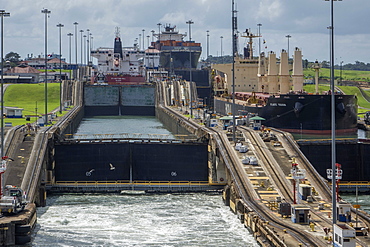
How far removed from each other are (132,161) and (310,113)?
1301 inches

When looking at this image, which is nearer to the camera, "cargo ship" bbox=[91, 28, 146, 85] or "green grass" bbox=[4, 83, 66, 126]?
"green grass" bbox=[4, 83, 66, 126]

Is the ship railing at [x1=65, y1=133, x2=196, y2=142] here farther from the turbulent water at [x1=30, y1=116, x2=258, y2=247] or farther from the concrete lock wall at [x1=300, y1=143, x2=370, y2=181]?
the concrete lock wall at [x1=300, y1=143, x2=370, y2=181]

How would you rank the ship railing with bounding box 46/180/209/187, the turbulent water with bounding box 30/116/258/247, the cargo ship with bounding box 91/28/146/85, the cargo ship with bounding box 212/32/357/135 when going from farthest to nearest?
the cargo ship with bounding box 91/28/146/85 → the cargo ship with bounding box 212/32/357/135 → the ship railing with bounding box 46/180/209/187 → the turbulent water with bounding box 30/116/258/247

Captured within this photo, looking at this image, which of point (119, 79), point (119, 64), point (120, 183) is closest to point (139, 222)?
point (120, 183)

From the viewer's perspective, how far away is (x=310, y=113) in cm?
9919

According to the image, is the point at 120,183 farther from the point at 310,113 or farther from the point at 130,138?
the point at 310,113

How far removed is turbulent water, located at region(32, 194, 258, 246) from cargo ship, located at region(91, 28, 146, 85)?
4370 inches

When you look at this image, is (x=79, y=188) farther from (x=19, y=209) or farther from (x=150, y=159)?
(x=19, y=209)

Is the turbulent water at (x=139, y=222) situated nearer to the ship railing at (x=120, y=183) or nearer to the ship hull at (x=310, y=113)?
the ship railing at (x=120, y=183)

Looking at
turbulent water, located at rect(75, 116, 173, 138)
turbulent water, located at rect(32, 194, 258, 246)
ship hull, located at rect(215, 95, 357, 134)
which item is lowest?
turbulent water, located at rect(32, 194, 258, 246)

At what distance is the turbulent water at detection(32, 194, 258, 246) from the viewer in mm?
48625

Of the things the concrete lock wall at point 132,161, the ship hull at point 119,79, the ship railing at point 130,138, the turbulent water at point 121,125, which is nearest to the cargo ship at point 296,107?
the turbulent water at point 121,125

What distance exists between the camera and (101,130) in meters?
119

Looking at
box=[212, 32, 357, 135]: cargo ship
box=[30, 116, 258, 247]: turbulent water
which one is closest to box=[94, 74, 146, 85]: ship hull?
box=[212, 32, 357, 135]: cargo ship
